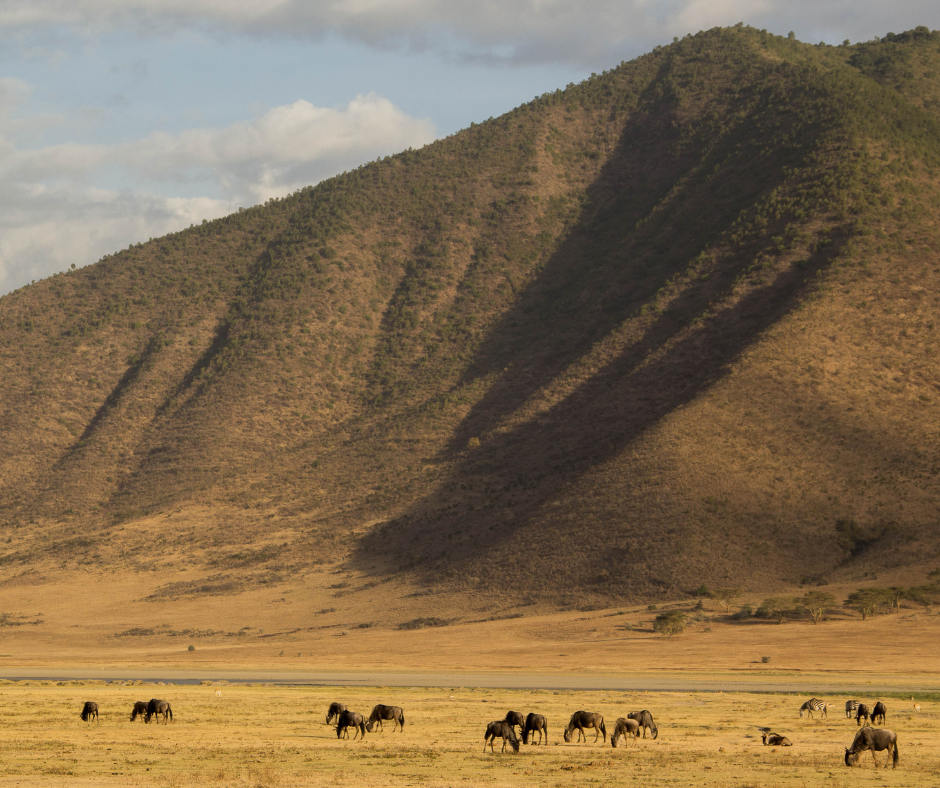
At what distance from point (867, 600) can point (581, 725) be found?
42.7m

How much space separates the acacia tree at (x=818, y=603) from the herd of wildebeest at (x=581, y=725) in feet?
106

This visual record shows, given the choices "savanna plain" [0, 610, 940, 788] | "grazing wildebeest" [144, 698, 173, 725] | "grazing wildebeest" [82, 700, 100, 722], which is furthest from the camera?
"grazing wildebeest" [82, 700, 100, 722]

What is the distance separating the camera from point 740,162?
123500mm

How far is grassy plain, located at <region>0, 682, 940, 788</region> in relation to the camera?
20.2 metres

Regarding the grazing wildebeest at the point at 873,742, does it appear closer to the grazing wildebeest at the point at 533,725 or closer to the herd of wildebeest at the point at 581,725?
the herd of wildebeest at the point at 581,725

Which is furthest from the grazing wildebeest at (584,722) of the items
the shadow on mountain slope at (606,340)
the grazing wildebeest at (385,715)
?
the shadow on mountain slope at (606,340)

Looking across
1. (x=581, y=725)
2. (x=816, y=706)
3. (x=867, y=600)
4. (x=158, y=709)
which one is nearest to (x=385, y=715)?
(x=581, y=725)

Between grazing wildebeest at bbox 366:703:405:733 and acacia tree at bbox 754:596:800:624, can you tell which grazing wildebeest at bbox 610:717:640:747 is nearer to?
grazing wildebeest at bbox 366:703:405:733

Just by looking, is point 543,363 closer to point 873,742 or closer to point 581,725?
point 581,725

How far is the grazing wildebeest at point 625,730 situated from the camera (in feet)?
80.6

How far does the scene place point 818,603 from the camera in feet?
206

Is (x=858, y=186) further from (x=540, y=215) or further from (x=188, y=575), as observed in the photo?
(x=188, y=575)

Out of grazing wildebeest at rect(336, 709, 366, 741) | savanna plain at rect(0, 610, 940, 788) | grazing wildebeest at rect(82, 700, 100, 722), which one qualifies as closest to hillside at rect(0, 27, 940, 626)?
savanna plain at rect(0, 610, 940, 788)

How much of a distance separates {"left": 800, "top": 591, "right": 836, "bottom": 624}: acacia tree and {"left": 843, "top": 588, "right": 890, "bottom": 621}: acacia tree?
1.04 metres
